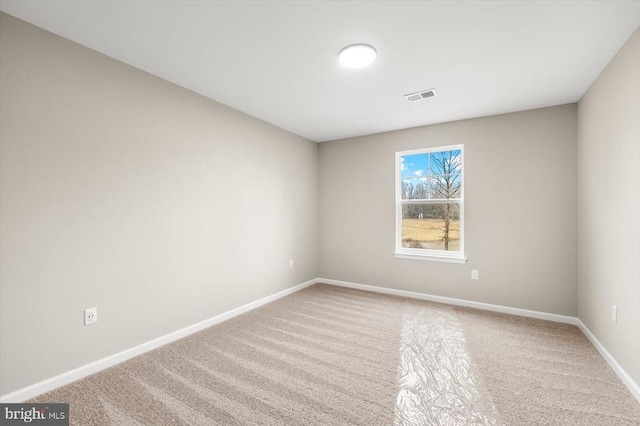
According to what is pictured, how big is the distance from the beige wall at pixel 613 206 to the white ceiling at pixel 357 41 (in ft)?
0.77

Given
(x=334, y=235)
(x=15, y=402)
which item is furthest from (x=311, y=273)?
(x=15, y=402)

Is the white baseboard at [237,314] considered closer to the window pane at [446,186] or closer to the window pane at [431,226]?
the window pane at [431,226]

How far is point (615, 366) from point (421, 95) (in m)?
2.81

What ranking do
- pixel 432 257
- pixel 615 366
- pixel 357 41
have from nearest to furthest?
pixel 357 41 → pixel 615 366 → pixel 432 257

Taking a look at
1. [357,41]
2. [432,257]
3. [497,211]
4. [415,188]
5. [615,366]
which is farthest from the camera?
[415,188]

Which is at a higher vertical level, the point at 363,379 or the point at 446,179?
the point at 446,179

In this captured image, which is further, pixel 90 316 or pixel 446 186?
pixel 446 186

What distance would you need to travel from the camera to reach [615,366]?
6.98ft

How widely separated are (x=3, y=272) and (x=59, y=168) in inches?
28.9

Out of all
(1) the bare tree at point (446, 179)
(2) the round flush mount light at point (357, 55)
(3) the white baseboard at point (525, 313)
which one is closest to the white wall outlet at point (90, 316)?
(2) the round flush mount light at point (357, 55)

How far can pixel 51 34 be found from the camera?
1932 mm

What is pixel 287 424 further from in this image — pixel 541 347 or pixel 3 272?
pixel 541 347

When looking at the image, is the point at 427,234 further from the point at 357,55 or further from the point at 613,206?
the point at 357,55

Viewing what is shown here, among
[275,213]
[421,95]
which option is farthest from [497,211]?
[275,213]
